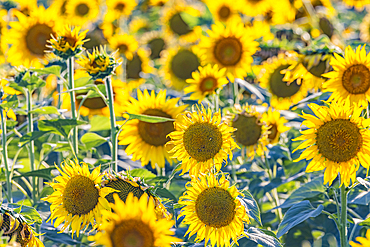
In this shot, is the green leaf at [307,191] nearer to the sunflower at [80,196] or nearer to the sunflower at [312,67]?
the sunflower at [312,67]

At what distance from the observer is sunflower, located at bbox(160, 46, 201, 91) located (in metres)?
3.00

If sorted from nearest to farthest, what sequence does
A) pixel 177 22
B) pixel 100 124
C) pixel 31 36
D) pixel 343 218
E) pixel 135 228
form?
pixel 135 228 → pixel 343 218 → pixel 100 124 → pixel 31 36 → pixel 177 22

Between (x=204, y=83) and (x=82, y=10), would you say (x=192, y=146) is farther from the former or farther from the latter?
(x=82, y=10)

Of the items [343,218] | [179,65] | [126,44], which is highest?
[126,44]

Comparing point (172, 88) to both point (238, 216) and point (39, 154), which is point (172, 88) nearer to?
point (39, 154)

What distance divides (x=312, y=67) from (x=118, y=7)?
237 centimetres

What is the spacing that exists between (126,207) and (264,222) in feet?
3.40

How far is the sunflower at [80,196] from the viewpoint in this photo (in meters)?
1.29

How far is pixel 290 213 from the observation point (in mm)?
1481

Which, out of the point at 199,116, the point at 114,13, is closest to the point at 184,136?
the point at 199,116

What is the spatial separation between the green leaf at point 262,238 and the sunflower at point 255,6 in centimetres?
223

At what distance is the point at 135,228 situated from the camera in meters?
1.01

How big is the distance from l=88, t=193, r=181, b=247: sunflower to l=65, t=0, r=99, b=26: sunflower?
3.05m

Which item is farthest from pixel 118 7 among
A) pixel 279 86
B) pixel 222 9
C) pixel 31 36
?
pixel 279 86
